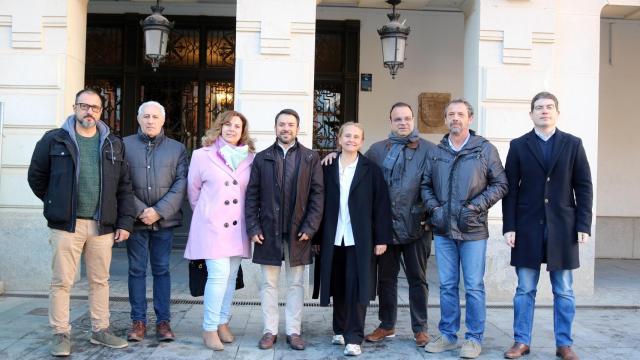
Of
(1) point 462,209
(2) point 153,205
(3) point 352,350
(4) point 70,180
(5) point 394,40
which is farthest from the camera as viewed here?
(5) point 394,40

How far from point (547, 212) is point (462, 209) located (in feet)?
2.23

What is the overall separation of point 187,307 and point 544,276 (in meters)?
4.12

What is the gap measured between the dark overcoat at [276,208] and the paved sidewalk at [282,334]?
821mm

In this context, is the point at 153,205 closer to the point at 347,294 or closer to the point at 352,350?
the point at 347,294

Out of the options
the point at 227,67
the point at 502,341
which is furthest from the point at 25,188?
the point at 502,341

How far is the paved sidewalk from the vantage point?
487 cm

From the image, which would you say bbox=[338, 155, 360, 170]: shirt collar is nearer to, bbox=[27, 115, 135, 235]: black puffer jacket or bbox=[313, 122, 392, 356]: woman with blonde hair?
bbox=[313, 122, 392, 356]: woman with blonde hair

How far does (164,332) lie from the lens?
16.9 feet

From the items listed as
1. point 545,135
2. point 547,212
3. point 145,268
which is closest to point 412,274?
point 547,212

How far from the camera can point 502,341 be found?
5.36 m

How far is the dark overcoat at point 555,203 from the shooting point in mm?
4746

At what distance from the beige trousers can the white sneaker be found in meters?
2.03

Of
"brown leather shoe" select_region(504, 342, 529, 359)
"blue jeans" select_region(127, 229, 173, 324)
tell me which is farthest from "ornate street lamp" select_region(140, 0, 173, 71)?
"brown leather shoe" select_region(504, 342, 529, 359)

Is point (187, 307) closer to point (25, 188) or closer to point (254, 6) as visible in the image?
point (25, 188)
